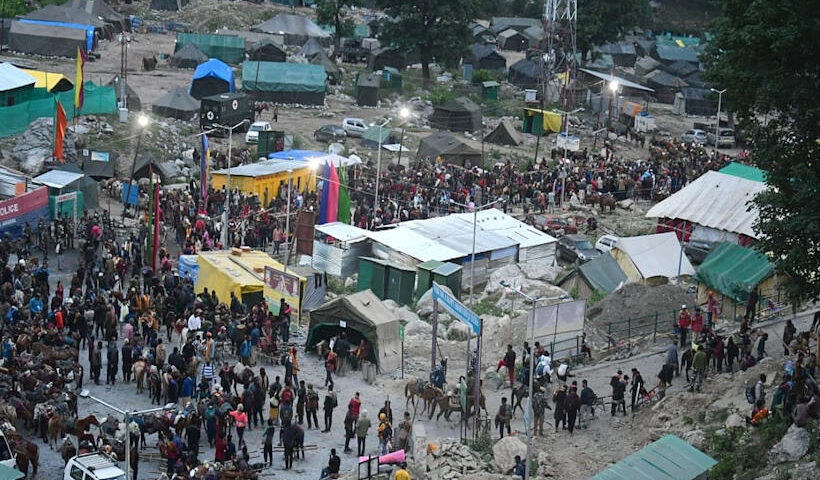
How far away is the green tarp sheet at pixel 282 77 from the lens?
67375 millimetres

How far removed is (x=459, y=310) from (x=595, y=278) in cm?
1166

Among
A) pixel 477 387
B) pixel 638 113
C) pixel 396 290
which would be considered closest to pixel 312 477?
pixel 477 387

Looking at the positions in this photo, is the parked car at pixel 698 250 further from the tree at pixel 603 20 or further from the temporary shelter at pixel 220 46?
the temporary shelter at pixel 220 46

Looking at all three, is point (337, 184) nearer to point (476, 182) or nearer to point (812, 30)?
point (476, 182)

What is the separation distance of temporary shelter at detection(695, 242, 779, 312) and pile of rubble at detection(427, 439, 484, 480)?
12.9 m

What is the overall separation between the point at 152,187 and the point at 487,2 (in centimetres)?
8068

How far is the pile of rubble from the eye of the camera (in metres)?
25.0

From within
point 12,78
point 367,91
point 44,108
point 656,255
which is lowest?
point 367,91

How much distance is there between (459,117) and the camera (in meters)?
68.4

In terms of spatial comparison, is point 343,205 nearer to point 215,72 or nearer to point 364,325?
point 364,325

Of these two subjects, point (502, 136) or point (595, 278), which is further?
point (502, 136)

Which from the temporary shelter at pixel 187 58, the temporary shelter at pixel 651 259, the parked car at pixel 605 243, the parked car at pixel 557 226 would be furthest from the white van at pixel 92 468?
the temporary shelter at pixel 187 58

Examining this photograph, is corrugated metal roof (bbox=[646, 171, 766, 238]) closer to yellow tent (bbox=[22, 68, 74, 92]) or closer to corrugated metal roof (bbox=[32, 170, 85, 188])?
corrugated metal roof (bbox=[32, 170, 85, 188])

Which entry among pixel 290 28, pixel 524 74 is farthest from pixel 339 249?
pixel 290 28
